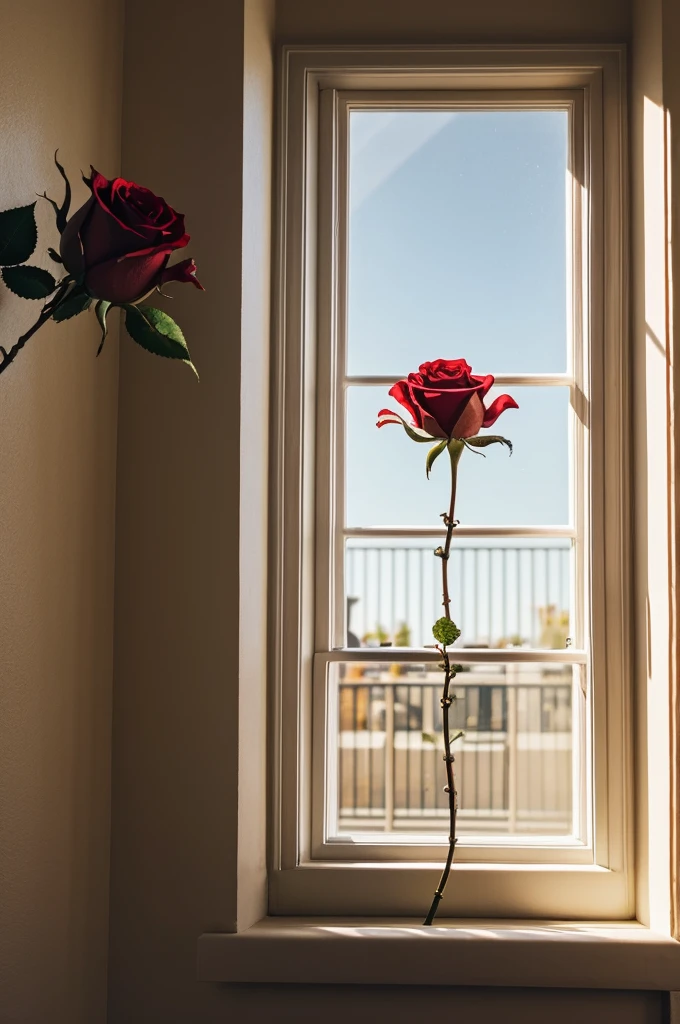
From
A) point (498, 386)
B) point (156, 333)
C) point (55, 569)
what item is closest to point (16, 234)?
point (156, 333)

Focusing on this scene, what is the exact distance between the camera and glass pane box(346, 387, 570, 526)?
178cm

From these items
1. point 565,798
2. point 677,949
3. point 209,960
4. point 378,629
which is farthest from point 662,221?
point 209,960

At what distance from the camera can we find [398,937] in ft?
4.83

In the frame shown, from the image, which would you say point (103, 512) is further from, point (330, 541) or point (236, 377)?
point (330, 541)

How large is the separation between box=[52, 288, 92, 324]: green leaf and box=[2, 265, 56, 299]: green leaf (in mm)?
20

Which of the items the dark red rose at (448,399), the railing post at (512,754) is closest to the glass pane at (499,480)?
the dark red rose at (448,399)

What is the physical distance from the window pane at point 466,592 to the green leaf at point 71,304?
900mm

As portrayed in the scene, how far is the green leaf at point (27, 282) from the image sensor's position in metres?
1.00

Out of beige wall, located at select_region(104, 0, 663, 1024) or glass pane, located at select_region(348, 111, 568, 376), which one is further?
glass pane, located at select_region(348, 111, 568, 376)

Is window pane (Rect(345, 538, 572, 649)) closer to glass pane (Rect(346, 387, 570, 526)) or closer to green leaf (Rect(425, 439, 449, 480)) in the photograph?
glass pane (Rect(346, 387, 570, 526))

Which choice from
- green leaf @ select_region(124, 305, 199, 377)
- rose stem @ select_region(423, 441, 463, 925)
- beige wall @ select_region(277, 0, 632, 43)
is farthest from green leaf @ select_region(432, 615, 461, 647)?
beige wall @ select_region(277, 0, 632, 43)

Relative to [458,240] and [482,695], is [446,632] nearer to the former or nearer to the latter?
[482,695]

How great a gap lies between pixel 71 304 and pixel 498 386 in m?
1.01

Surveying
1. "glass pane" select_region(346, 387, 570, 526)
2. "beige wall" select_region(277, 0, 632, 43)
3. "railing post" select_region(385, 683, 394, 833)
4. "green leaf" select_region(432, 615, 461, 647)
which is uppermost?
"beige wall" select_region(277, 0, 632, 43)
